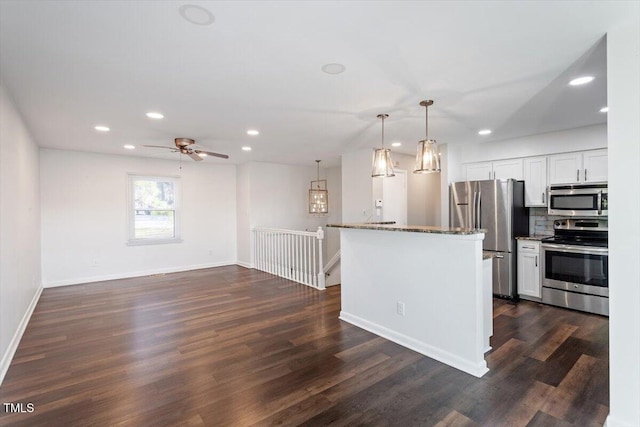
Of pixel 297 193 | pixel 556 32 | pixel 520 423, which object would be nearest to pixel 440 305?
pixel 520 423

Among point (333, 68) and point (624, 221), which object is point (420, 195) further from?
point (624, 221)

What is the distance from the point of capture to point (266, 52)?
225cm

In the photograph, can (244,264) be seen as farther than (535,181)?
Yes

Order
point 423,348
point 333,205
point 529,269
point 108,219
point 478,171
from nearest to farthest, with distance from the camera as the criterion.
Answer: point 423,348, point 529,269, point 478,171, point 108,219, point 333,205

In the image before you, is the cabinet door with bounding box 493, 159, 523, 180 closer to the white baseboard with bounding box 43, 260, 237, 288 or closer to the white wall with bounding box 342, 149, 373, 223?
the white wall with bounding box 342, 149, 373, 223

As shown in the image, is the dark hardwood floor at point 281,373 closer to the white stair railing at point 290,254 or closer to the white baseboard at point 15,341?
the white baseboard at point 15,341

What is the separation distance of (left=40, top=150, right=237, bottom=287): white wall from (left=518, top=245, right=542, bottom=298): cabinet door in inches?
239

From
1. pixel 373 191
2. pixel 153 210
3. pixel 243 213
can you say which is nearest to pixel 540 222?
pixel 373 191

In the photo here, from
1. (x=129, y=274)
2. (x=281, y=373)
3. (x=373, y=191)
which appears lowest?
(x=281, y=373)

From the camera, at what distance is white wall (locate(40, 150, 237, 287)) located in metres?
5.68

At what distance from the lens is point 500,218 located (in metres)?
4.79

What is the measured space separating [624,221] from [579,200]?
2.97 metres

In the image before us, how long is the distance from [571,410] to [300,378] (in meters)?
1.90

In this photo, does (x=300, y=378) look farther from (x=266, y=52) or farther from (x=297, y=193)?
(x=297, y=193)
